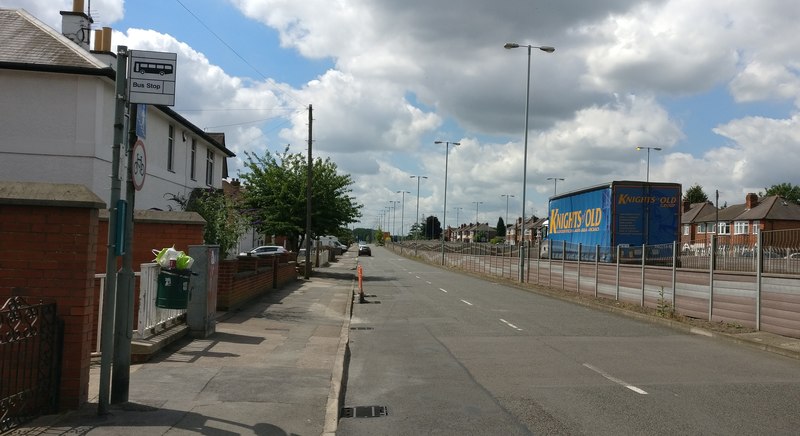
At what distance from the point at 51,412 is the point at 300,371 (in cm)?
357

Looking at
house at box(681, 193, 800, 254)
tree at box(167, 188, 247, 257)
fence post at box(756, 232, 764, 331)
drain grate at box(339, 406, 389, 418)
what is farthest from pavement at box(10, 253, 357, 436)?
house at box(681, 193, 800, 254)

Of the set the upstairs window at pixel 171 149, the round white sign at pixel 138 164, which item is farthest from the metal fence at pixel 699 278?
the upstairs window at pixel 171 149

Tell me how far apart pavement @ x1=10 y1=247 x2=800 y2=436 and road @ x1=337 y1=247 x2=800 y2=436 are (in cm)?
38

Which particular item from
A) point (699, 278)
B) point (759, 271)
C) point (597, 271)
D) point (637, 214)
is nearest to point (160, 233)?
point (759, 271)

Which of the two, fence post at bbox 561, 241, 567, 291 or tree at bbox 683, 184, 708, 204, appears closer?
fence post at bbox 561, 241, 567, 291

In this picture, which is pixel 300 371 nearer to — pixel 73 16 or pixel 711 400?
pixel 711 400

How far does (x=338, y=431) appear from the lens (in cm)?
667

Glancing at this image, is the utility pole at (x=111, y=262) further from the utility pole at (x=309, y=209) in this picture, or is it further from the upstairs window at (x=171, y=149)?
the utility pole at (x=309, y=209)

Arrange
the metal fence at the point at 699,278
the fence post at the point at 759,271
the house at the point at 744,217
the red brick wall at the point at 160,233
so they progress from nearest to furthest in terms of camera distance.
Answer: the red brick wall at the point at 160,233, the metal fence at the point at 699,278, the fence post at the point at 759,271, the house at the point at 744,217

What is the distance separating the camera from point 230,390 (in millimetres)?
7766

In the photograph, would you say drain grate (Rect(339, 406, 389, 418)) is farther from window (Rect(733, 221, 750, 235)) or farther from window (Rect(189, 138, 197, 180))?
window (Rect(733, 221, 750, 235))

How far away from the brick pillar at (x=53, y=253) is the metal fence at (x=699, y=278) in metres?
12.5

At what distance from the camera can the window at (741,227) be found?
243ft

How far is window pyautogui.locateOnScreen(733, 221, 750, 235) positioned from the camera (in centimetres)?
7394
